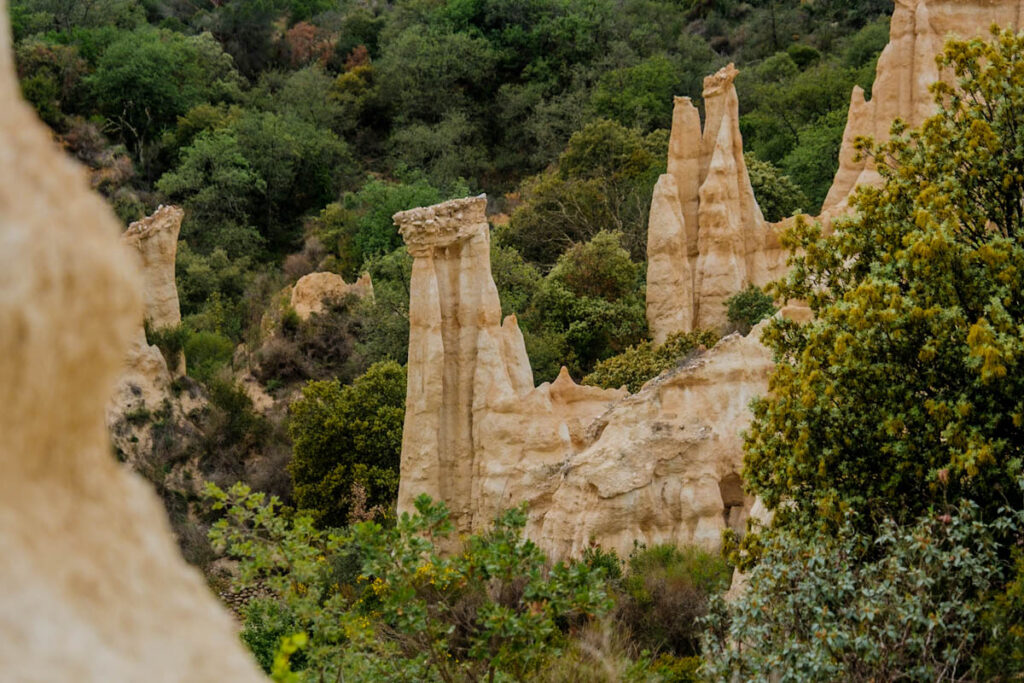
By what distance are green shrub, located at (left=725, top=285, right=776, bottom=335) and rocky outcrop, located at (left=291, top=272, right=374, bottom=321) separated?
11.3 m

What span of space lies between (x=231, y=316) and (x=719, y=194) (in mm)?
16486

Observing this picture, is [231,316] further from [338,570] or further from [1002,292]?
[1002,292]

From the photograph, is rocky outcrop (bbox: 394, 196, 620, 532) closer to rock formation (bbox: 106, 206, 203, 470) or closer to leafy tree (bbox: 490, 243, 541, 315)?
rock formation (bbox: 106, 206, 203, 470)

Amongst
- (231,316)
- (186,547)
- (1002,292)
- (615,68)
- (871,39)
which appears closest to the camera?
(1002,292)

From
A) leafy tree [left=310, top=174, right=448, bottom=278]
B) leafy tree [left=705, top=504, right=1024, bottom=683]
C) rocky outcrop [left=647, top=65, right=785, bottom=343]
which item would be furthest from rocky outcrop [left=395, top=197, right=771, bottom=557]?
leafy tree [left=310, top=174, right=448, bottom=278]

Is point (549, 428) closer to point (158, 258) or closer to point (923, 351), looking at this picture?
point (923, 351)

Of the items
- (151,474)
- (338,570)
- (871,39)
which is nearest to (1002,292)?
(338,570)

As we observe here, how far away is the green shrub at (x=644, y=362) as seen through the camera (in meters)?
26.1

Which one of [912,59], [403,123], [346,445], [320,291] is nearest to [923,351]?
[346,445]

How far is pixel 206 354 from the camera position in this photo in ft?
103

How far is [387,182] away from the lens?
52.2m

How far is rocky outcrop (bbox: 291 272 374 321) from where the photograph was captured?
35.9 meters

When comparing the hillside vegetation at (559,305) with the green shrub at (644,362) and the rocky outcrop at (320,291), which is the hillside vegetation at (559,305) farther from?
the rocky outcrop at (320,291)

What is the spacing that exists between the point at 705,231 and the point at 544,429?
13.0 m
